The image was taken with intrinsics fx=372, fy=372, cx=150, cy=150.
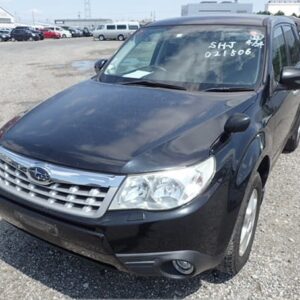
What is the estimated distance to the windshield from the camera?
310 centimetres

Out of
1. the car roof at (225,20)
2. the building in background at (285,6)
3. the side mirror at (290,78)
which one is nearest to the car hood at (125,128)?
the side mirror at (290,78)

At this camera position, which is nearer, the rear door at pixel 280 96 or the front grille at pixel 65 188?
the front grille at pixel 65 188

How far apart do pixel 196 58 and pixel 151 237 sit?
1887 mm

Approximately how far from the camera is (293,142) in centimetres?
496

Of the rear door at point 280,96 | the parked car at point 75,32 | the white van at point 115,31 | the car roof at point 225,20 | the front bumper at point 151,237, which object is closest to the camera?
the front bumper at point 151,237

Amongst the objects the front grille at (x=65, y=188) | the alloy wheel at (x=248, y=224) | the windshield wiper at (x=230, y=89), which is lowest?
the alloy wheel at (x=248, y=224)

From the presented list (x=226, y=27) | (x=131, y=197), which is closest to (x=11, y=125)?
(x=131, y=197)

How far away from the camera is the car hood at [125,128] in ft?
6.97

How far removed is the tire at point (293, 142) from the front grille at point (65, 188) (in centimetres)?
351

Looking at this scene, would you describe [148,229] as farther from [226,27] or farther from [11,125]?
[226,27]

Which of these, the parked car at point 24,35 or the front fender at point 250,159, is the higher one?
the front fender at point 250,159

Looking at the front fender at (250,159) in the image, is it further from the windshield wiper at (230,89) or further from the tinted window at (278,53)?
the tinted window at (278,53)

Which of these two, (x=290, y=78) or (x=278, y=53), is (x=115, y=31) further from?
(x=290, y=78)

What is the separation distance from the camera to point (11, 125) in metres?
2.81
